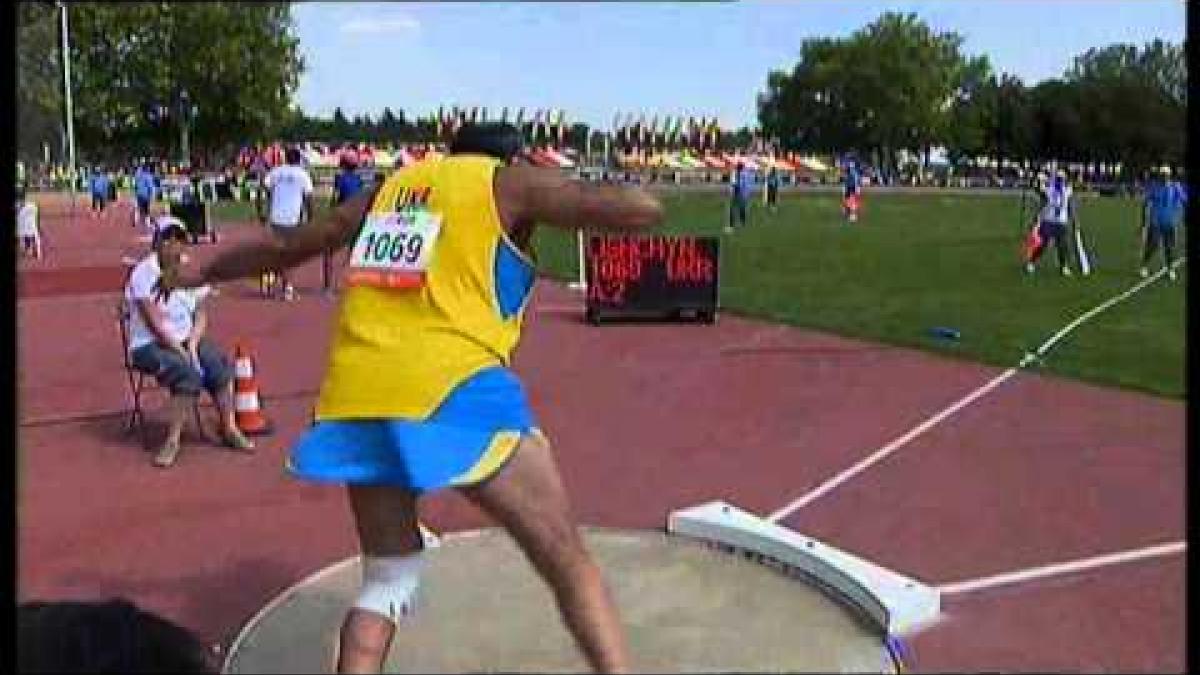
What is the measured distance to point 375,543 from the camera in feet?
12.5

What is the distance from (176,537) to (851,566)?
3.08 metres

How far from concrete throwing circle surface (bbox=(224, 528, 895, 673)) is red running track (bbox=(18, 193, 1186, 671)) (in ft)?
0.94

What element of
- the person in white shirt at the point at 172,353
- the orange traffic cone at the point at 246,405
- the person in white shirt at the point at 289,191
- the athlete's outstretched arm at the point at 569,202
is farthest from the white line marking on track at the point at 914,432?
the person in white shirt at the point at 289,191

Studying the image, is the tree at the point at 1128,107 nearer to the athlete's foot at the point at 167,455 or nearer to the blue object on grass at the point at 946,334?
the blue object on grass at the point at 946,334

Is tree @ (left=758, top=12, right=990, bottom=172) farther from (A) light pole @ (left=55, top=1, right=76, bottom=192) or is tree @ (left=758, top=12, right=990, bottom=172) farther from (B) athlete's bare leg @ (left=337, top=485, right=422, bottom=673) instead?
(A) light pole @ (left=55, top=1, right=76, bottom=192)

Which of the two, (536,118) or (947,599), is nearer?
(536,118)

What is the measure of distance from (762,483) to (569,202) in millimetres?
4048

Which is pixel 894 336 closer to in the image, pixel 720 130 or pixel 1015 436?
pixel 1015 436

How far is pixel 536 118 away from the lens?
12.1 ft

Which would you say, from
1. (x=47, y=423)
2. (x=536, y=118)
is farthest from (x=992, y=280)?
(x=536, y=118)

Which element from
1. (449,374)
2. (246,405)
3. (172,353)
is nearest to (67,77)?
(449,374)

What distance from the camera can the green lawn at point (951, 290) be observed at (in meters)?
11.7

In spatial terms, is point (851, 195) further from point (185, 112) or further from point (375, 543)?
point (375, 543)

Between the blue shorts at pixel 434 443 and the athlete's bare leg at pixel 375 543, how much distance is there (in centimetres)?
11
